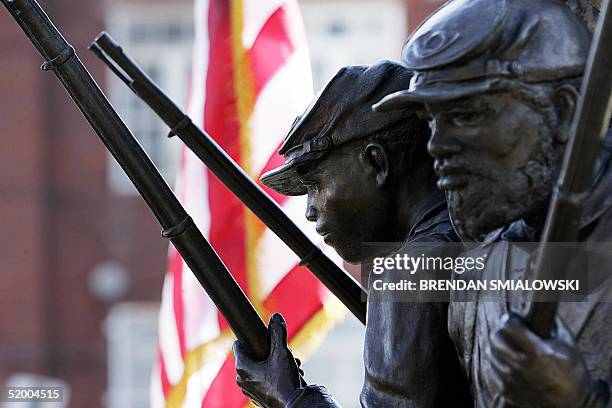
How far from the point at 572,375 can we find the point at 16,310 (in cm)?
1996

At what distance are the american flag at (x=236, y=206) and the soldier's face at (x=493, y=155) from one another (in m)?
2.65

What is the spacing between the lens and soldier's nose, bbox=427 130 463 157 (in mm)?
2852

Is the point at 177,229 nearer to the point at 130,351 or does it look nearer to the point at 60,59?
the point at 60,59

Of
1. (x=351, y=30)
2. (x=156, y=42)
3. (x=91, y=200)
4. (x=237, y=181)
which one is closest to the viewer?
(x=237, y=181)

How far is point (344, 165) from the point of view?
3.40 m

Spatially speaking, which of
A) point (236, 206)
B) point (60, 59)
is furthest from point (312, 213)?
point (236, 206)

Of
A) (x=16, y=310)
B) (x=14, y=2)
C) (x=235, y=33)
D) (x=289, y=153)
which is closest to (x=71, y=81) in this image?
(x=14, y=2)

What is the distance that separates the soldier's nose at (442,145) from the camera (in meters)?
2.85

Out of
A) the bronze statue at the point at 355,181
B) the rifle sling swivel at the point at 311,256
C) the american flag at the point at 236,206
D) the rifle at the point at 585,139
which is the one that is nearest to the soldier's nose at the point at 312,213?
the bronze statue at the point at 355,181

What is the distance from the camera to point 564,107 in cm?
283

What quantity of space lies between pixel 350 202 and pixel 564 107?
2.23 feet

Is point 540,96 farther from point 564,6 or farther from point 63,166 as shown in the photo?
point 63,166

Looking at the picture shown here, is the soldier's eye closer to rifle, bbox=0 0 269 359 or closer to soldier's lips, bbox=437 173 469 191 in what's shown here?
soldier's lips, bbox=437 173 469 191

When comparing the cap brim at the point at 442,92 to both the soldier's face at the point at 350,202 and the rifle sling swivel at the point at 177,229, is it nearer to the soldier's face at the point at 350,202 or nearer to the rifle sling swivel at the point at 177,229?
the soldier's face at the point at 350,202
